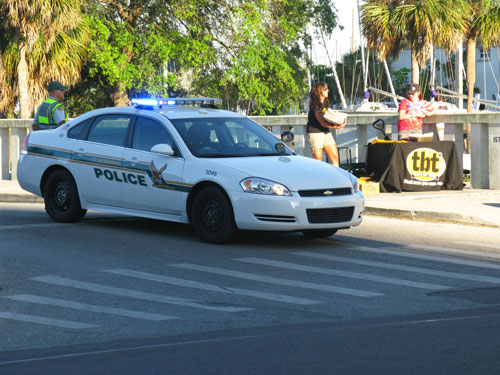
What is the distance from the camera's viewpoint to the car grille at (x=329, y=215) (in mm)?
10352

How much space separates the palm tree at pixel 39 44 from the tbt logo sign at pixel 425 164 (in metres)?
16.6

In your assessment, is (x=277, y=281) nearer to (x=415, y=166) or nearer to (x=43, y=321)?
(x=43, y=321)

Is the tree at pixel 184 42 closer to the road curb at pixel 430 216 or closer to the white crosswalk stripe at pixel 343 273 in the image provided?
the road curb at pixel 430 216

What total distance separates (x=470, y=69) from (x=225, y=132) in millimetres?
30816

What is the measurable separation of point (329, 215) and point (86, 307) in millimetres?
3736

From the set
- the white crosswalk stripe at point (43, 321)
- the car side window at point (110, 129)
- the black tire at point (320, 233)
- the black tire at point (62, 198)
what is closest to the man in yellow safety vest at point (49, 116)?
the black tire at point (62, 198)

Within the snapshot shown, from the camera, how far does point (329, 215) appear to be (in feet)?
34.4

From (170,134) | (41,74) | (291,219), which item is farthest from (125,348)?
(41,74)

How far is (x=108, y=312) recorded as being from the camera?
23.9 feet

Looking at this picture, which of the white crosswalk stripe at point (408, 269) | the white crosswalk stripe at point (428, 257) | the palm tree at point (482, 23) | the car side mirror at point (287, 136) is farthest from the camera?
the palm tree at point (482, 23)

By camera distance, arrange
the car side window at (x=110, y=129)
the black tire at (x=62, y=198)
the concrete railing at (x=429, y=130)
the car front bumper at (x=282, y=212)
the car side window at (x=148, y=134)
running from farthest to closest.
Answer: the concrete railing at (x=429, y=130), the black tire at (x=62, y=198), the car side window at (x=110, y=129), the car side window at (x=148, y=134), the car front bumper at (x=282, y=212)

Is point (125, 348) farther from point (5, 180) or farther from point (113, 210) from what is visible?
point (5, 180)

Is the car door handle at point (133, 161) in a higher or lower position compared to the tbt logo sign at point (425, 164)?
higher

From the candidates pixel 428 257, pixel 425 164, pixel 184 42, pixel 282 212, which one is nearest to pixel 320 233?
pixel 282 212
